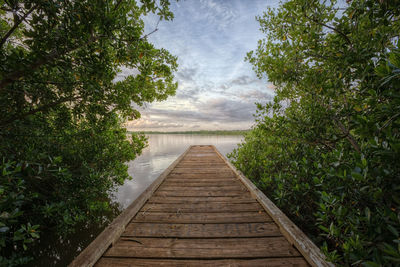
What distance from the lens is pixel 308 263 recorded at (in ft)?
5.20

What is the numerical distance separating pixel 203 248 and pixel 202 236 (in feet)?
0.69

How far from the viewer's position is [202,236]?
80.7 inches

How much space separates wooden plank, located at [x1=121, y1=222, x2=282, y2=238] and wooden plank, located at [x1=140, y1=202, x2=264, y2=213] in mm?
426

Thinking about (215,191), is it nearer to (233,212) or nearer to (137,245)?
(233,212)

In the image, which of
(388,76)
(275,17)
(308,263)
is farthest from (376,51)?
(308,263)

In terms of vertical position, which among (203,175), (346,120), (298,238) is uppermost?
(346,120)

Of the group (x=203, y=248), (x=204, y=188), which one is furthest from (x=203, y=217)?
(x=204, y=188)

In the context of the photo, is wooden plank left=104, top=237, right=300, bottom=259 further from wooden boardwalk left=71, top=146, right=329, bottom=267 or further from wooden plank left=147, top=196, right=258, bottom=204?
wooden plank left=147, top=196, right=258, bottom=204

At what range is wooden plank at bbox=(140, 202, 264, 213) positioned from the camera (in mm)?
2756

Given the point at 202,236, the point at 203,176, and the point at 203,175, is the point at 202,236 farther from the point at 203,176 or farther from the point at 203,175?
the point at 203,175

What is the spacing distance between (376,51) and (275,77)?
4.15ft

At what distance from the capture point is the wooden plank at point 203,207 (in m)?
2.76

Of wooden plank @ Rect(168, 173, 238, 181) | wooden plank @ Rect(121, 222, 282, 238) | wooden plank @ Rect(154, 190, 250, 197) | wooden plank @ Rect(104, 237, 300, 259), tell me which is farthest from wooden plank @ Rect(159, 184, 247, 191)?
wooden plank @ Rect(104, 237, 300, 259)

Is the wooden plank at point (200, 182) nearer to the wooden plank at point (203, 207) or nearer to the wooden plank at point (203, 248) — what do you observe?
the wooden plank at point (203, 207)
